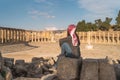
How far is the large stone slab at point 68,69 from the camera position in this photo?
25.1 ft

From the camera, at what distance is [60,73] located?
7.81 m

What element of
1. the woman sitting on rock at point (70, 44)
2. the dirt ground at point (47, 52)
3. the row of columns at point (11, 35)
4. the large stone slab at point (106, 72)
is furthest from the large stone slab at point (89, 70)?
the row of columns at point (11, 35)

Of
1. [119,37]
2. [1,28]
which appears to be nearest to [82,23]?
[119,37]

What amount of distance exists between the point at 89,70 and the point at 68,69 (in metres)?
0.52

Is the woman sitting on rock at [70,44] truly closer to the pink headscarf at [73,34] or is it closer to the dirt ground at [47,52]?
the pink headscarf at [73,34]

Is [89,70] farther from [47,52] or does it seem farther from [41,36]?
[41,36]

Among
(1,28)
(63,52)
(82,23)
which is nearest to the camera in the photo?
(63,52)

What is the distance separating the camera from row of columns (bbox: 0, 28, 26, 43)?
33731 millimetres

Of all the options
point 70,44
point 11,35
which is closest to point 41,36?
point 11,35

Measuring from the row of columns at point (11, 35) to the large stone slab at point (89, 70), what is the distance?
1032 inches

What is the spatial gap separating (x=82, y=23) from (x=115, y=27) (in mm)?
6137

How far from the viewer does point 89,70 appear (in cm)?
752

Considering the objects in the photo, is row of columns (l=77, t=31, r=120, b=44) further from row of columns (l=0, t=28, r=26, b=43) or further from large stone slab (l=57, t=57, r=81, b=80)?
large stone slab (l=57, t=57, r=81, b=80)

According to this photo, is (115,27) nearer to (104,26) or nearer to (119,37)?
(104,26)
